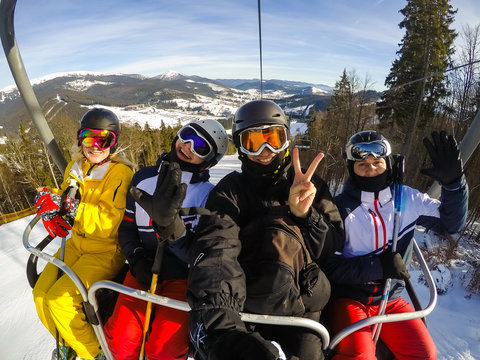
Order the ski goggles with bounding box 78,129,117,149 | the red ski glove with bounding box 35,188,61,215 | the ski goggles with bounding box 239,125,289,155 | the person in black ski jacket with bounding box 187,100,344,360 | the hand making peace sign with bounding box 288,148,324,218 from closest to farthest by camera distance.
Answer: the person in black ski jacket with bounding box 187,100,344,360, the hand making peace sign with bounding box 288,148,324,218, the ski goggles with bounding box 239,125,289,155, the red ski glove with bounding box 35,188,61,215, the ski goggles with bounding box 78,129,117,149

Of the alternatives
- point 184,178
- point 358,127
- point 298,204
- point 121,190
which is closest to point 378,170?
point 298,204

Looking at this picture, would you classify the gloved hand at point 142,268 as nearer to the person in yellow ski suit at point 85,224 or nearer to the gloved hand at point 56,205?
the person in yellow ski suit at point 85,224

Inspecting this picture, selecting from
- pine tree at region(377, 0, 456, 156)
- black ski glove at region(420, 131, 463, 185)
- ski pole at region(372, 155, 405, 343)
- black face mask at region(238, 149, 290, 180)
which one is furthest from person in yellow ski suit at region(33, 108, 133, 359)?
pine tree at region(377, 0, 456, 156)

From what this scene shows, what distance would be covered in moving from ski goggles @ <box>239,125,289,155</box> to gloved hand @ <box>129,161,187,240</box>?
2.20 ft

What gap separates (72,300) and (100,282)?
0.67 meters

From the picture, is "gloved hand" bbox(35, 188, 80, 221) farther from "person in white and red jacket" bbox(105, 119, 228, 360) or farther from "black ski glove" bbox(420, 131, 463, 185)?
"black ski glove" bbox(420, 131, 463, 185)

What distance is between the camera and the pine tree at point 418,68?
55.0 ft

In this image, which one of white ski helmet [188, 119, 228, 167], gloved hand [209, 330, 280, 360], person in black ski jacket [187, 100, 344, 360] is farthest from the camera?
white ski helmet [188, 119, 228, 167]

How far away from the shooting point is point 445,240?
12328 millimetres

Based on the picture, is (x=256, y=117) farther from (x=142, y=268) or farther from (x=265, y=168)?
(x=142, y=268)

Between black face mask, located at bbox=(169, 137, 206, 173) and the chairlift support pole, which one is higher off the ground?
the chairlift support pole

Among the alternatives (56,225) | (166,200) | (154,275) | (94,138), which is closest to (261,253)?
(166,200)

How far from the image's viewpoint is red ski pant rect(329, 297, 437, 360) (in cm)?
176

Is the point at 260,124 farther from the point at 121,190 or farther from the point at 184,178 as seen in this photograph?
the point at 121,190
